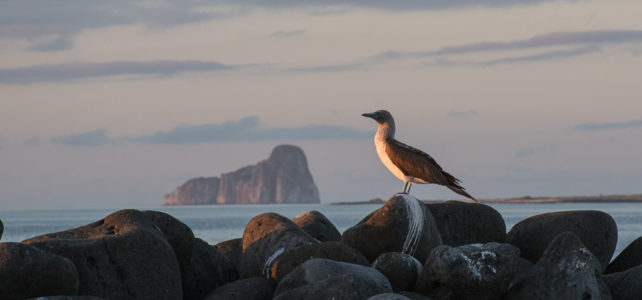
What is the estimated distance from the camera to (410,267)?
14508mm

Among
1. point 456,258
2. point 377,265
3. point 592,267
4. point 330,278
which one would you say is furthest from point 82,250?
point 592,267

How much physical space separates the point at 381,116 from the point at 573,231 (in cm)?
399

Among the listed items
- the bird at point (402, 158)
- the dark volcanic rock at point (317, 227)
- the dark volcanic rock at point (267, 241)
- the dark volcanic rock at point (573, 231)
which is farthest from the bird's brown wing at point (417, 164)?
the dark volcanic rock at point (317, 227)

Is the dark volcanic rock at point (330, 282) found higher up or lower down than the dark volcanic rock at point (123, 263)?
lower down

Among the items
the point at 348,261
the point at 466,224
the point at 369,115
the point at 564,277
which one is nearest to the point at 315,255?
the point at 348,261

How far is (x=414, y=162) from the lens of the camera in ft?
54.1

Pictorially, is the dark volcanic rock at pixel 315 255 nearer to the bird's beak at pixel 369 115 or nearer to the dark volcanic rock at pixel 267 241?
the dark volcanic rock at pixel 267 241

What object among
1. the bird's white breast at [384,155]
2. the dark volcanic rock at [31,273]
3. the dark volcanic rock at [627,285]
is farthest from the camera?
the bird's white breast at [384,155]

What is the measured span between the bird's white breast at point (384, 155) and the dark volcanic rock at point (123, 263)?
437 centimetres

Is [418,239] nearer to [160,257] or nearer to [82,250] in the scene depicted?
[160,257]

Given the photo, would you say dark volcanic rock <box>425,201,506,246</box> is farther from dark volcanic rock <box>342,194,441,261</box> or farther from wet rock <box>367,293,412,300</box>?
wet rock <box>367,293,412,300</box>

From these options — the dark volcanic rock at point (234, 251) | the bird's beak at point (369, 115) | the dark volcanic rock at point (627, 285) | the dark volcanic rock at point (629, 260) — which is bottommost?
the dark volcanic rock at point (629, 260)

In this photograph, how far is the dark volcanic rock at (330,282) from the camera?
41.2 ft

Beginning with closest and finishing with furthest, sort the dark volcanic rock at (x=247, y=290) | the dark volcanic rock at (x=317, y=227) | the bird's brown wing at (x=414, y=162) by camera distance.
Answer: the dark volcanic rock at (x=247, y=290) < the bird's brown wing at (x=414, y=162) < the dark volcanic rock at (x=317, y=227)
